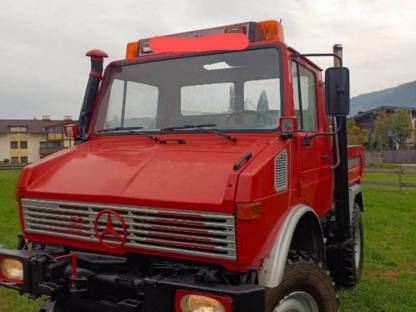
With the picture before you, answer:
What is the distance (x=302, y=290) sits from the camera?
3.16 metres

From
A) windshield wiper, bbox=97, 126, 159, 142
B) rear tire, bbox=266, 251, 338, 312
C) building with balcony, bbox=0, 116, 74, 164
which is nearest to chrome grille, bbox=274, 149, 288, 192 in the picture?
rear tire, bbox=266, 251, 338, 312

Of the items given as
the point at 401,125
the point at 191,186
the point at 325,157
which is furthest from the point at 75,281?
the point at 401,125

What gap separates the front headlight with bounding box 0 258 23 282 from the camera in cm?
330

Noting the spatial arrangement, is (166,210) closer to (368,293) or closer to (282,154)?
(282,154)

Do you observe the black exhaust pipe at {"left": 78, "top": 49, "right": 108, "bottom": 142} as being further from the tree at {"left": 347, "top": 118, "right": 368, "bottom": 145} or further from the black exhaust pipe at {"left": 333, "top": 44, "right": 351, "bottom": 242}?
the tree at {"left": 347, "top": 118, "right": 368, "bottom": 145}

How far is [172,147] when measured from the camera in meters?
3.48

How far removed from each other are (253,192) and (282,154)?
0.57m

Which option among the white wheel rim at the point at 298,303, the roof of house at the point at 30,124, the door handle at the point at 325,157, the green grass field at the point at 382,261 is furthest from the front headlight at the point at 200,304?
the roof of house at the point at 30,124

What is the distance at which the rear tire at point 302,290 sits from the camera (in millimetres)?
2922

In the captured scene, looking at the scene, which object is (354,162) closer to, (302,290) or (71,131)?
(302,290)

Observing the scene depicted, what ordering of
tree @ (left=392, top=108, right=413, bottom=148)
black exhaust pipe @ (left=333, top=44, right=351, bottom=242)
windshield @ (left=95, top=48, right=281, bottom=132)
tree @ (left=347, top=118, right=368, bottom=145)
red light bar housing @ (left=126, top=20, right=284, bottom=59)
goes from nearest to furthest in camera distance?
1. windshield @ (left=95, top=48, right=281, bottom=132)
2. red light bar housing @ (left=126, top=20, right=284, bottom=59)
3. black exhaust pipe @ (left=333, top=44, right=351, bottom=242)
4. tree @ (left=347, top=118, right=368, bottom=145)
5. tree @ (left=392, top=108, right=413, bottom=148)

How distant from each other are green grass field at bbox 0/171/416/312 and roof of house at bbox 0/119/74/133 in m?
61.0

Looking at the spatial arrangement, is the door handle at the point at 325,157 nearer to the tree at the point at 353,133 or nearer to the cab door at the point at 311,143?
the cab door at the point at 311,143

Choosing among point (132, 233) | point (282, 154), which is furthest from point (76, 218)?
point (282, 154)
